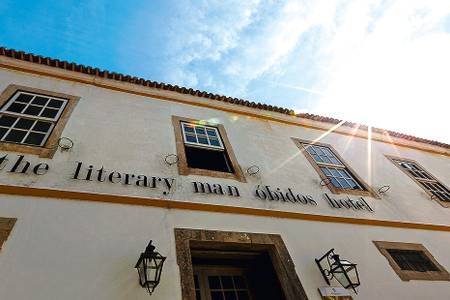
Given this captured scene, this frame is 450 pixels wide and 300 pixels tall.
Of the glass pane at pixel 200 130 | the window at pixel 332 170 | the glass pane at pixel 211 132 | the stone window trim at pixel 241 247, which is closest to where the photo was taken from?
the stone window trim at pixel 241 247

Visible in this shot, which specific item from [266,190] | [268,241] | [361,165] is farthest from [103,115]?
[361,165]

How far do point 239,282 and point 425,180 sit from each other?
6.44 m

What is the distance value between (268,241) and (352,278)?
4.15 ft

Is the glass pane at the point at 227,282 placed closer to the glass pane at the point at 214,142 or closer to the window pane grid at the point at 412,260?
the glass pane at the point at 214,142

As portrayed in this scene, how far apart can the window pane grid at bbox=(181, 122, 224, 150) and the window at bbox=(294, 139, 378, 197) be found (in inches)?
86.1

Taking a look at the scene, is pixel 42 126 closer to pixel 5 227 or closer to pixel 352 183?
pixel 5 227

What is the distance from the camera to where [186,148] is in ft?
19.2

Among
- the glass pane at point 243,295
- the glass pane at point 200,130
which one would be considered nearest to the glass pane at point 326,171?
the glass pane at point 200,130

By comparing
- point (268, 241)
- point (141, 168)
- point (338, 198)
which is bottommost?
point (268, 241)

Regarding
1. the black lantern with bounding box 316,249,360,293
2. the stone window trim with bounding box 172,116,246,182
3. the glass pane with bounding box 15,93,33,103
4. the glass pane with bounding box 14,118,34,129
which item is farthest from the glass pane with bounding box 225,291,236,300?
the glass pane with bounding box 15,93,33,103

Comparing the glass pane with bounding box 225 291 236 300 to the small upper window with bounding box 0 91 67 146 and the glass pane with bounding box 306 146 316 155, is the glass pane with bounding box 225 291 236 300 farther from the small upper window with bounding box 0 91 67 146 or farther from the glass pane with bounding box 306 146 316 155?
the glass pane with bounding box 306 146 316 155

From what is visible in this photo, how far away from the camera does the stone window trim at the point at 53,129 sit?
13.8 feet

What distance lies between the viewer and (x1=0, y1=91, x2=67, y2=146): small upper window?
457 centimetres

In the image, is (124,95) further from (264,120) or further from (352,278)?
(352,278)
